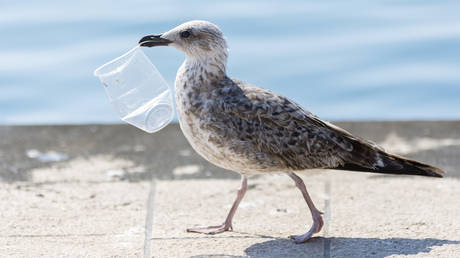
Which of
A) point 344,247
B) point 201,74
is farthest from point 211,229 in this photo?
point 201,74

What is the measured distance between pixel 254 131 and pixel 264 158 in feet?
0.63

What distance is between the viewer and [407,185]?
6.33m

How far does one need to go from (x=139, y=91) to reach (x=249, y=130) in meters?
1.11

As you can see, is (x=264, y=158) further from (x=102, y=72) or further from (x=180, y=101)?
(x=102, y=72)

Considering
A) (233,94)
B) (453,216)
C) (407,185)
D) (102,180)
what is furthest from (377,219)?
(102,180)

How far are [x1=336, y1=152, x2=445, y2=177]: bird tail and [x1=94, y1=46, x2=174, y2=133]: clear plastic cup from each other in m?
1.40

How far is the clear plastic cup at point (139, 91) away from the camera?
18.4 feet

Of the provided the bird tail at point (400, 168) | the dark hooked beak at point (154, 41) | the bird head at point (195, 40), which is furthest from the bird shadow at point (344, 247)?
the dark hooked beak at point (154, 41)

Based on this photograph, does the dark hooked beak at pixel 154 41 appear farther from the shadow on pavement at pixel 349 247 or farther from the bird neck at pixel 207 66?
the shadow on pavement at pixel 349 247

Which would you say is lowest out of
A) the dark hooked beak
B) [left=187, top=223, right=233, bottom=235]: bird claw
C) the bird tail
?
[left=187, top=223, right=233, bottom=235]: bird claw

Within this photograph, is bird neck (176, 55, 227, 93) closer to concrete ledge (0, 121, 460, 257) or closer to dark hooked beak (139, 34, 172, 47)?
dark hooked beak (139, 34, 172, 47)

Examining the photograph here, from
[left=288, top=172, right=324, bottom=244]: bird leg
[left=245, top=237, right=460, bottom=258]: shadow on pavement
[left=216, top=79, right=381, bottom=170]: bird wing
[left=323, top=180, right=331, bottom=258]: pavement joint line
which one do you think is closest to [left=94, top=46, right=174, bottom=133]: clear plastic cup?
[left=216, top=79, right=381, bottom=170]: bird wing

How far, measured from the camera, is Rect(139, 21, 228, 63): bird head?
207 inches

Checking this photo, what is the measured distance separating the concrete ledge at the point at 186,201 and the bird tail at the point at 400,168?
12.9 inches
